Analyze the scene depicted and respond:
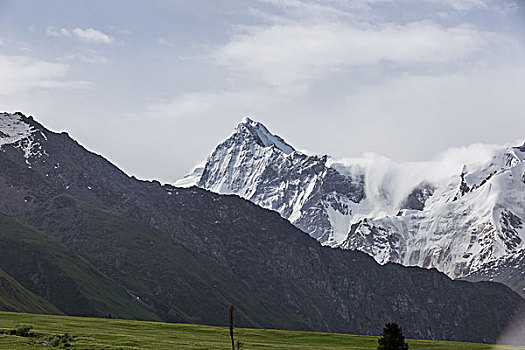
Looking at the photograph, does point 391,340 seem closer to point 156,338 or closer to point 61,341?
point 61,341

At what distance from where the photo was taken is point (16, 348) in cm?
7244

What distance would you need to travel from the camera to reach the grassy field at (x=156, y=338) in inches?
3221

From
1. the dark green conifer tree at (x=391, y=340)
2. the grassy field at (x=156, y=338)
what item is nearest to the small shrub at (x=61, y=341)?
the grassy field at (x=156, y=338)

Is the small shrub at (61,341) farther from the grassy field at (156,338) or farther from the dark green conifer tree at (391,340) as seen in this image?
the dark green conifer tree at (391,340)

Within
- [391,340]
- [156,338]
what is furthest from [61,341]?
[391,340]

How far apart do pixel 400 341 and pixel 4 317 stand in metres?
69.3

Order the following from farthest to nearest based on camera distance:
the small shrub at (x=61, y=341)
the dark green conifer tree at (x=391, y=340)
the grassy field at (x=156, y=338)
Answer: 1. the grassy field at (x=156, y=338)
2. the small shrub at (x=61, y=341)
3. the dark green conifer tree at (x=391, y=340)

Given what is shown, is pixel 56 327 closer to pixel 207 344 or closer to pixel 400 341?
pixel 207 344

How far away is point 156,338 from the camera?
99.0 metres

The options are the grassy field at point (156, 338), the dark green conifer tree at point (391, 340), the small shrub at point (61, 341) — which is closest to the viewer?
the dark green conifer tree at point (391, 340)

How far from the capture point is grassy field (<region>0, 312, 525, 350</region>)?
8181 cm

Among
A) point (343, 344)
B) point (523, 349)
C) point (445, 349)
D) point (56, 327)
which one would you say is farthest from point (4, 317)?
point (523, 349)

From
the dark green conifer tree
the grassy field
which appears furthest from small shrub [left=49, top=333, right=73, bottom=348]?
the dark green conifer tree

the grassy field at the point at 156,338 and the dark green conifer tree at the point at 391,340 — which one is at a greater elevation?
the dark green conifer tree at the point at 391,340
